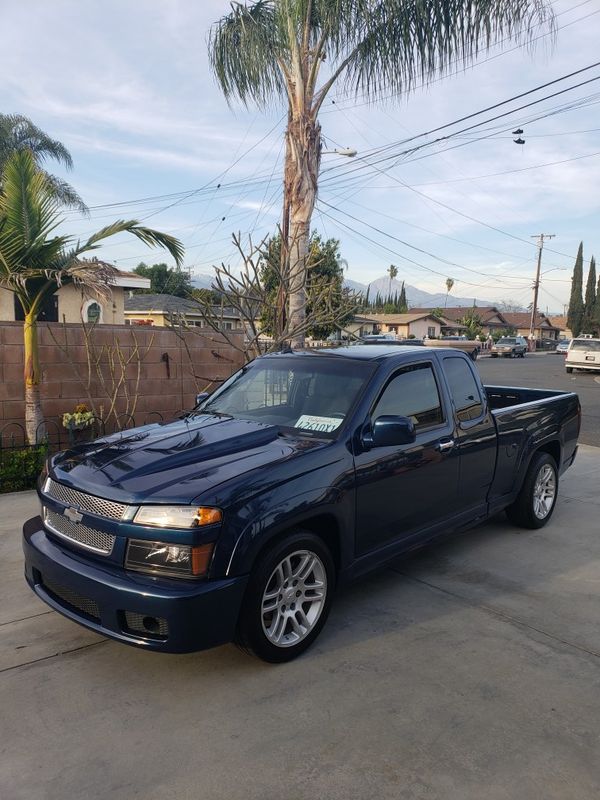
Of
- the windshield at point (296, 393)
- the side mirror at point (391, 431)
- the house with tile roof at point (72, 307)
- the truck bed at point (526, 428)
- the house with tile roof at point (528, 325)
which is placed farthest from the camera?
the house with tile roof at point (528, 325)

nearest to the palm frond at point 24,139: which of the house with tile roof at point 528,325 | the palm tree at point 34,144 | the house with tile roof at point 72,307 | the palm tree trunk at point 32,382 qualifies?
the palm tree at point 34,144

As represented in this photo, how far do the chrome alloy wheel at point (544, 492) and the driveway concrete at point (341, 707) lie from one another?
54.3 inches

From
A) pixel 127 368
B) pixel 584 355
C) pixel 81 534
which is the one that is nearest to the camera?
pixel 81 534

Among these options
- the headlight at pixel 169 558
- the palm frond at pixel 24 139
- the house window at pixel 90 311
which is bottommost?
the headlight at pixel 169 558

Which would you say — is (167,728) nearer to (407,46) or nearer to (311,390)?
(311,390)

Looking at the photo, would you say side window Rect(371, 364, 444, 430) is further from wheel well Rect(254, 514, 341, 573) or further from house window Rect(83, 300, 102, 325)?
house window Rect(83, 300, 102, 325)

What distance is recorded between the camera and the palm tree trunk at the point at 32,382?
24.1ft

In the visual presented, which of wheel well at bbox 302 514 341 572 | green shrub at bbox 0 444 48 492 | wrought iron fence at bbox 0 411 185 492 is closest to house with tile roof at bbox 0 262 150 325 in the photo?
wrought iron fence at bbox 0 411 185 492

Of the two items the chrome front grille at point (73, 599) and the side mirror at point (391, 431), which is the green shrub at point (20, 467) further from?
the side mirror at point (391, 431)

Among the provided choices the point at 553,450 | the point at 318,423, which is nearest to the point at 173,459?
the point at 318,423

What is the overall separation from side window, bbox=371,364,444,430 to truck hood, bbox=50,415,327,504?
70cm

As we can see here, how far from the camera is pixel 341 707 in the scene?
310 cm

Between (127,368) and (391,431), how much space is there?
19.2 feet

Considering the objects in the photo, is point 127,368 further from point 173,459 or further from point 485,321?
point 485,321
